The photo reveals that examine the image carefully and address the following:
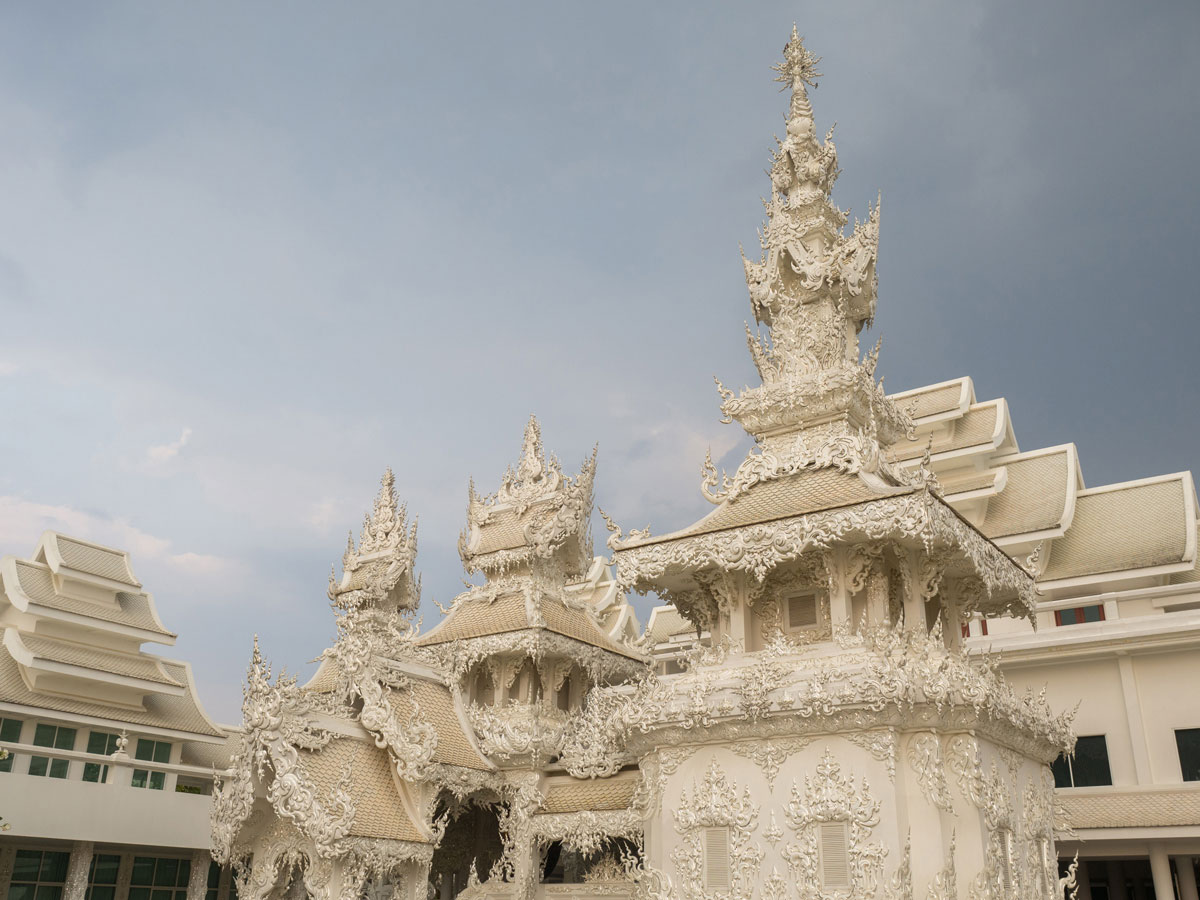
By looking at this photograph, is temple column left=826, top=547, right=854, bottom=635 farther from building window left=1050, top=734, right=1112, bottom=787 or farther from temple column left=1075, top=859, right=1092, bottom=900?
temple column left=1075, top=859, right=1092, bottom=900

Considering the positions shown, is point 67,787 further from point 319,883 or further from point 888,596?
point 888,596

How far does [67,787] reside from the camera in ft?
73.0

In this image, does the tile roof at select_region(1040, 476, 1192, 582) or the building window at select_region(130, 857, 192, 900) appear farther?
the building window at select_region(130, 857, 192, 900)

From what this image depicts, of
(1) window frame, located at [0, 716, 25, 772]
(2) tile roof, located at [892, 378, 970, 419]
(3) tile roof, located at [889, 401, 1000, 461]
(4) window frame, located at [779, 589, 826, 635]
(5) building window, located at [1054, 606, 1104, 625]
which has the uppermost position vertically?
(2) tile roof, located at [892, 378, 970, 419]

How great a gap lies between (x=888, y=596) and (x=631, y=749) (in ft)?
13.3

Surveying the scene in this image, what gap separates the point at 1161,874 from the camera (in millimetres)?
17953

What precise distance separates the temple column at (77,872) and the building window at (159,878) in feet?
5.65

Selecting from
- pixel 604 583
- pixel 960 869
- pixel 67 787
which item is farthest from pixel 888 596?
pixel 67 787

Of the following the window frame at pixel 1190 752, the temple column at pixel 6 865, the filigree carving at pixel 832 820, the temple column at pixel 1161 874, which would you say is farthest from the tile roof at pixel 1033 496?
the temple column at pixel 6 865

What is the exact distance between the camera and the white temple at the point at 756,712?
11547mm

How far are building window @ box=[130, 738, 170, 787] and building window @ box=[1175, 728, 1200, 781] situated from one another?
22.5m

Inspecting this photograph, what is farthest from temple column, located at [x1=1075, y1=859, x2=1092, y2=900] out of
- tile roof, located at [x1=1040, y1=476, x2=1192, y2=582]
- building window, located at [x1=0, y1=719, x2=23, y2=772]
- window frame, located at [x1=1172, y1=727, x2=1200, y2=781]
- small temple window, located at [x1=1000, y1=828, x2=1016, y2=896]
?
building window, located at [x1=0, y1=719, x2=23, y2=772]

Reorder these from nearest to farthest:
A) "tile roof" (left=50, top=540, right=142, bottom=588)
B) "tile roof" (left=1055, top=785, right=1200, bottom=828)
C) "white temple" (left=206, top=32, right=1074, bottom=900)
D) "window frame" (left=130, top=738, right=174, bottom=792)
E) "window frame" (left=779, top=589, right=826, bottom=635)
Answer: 1. "white temple" (left=206, top=32, right=1074, bottom=900)
2. "window frame" (left=779, top=589, right=826, bottom=635)
3. "tile roof" (left=1055, top=785, right=1200, bottom=828)
4. "window frame" (left=130, top=738, right=174, bottom=792)
5. "tile roof" (left=50, top=540, right=142, bottom=588)

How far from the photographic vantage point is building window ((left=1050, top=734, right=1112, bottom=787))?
1886cm
